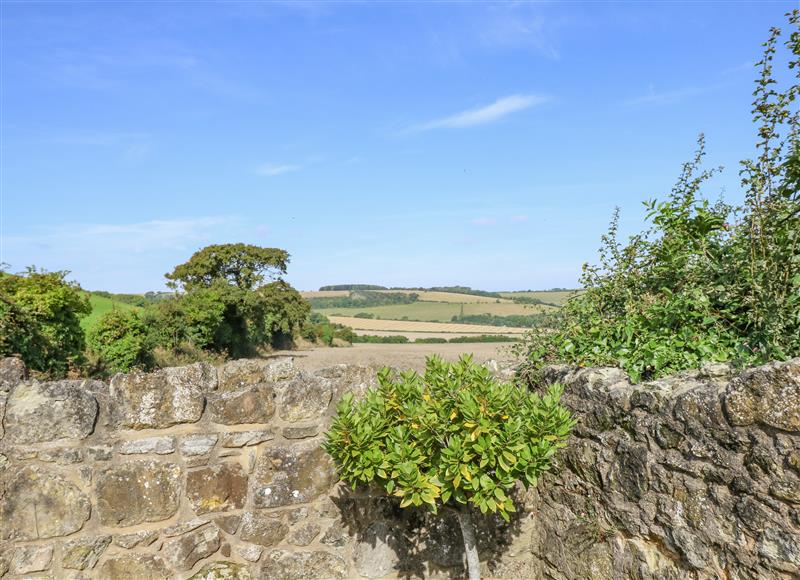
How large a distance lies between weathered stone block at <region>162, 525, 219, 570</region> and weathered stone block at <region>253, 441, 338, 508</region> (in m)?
0.33

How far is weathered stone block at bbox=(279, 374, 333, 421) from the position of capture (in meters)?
3.68

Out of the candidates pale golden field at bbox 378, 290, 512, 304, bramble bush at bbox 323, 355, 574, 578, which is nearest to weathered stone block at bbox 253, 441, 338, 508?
bramble bush at bbox 323, 355, 574, 578

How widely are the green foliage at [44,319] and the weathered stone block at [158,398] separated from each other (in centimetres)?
531

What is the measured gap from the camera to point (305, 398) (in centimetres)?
371

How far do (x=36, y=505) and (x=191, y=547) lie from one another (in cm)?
88

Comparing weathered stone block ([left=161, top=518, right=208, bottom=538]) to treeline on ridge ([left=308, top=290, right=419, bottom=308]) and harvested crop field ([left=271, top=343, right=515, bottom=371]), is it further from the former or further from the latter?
treeline on ridge ([left=308, top=290, right=419, bottom=308])

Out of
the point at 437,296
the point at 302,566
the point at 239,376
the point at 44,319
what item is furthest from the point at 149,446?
the point at 437,296

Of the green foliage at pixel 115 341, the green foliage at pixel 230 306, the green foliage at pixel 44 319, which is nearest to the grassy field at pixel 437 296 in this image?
the green foliage at pixel 230 306

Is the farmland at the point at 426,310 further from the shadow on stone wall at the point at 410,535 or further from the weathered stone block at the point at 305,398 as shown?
the weathered stone block at the point at 305,398

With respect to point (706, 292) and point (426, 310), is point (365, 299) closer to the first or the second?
point (426, 310)

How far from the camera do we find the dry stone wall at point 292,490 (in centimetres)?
290

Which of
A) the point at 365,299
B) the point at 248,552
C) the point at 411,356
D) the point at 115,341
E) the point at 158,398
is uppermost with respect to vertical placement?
the point at 365,299

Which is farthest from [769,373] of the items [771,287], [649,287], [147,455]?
[147,455]

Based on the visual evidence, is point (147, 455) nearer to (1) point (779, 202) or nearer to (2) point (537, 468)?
(2) point (537, 468)
